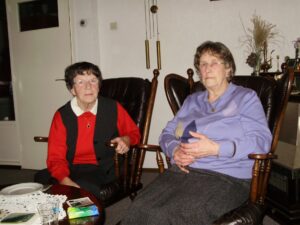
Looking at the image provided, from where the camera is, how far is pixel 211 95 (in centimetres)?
175

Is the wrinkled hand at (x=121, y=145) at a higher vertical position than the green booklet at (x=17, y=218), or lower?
higher

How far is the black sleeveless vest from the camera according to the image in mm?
1888

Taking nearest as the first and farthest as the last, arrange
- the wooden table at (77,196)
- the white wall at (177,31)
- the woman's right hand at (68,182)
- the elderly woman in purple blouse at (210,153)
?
1. the wooden table at (77,196)
2. the elderly woman in purple blouse at (210,153)
3. the woman's right hand at (68,182)
4. the white wall at (177,31)

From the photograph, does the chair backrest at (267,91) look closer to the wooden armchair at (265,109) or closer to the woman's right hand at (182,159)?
the wooden armchair at (265,109)

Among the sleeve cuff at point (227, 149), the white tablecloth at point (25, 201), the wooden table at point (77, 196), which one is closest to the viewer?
the wooden table at point (77, 196)

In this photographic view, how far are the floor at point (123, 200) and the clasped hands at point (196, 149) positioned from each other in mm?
1200

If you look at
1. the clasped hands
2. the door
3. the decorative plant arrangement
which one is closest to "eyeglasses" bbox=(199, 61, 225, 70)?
the clasped hands

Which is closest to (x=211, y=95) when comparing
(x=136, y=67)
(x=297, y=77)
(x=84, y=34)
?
(x=297, y=77)

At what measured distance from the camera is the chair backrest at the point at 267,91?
5.46ft

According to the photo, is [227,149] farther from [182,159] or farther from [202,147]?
[182,159]

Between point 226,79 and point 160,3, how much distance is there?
6.59ft

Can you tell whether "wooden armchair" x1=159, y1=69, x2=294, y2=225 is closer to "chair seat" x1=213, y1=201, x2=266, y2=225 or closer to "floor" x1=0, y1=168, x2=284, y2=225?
"chair seat" x1=213, y1=201, x2=266, y2=225

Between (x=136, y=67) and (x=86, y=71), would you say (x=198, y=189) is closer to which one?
(x=86, y=71)

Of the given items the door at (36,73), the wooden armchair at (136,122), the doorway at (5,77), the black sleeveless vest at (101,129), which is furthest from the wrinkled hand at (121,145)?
the doorway at (5,77)
